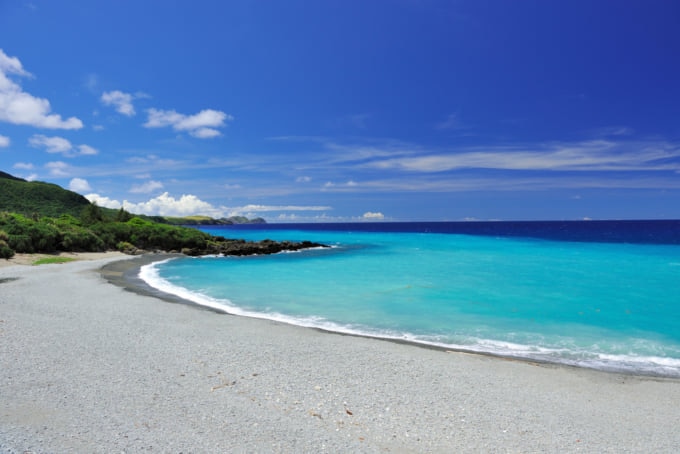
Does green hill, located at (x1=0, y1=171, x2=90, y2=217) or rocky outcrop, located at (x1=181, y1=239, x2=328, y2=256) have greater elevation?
green hill, located at (x1=0, y1=171, x2=90, y2=217)

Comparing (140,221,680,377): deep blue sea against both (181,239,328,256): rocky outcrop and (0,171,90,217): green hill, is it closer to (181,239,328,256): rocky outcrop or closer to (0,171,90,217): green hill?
(181,239,328,256): rocky outcrop

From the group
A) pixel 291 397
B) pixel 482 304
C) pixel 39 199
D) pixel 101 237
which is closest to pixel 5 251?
pixel 101 237

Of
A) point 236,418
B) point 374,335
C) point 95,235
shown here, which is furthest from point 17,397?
point 95,235

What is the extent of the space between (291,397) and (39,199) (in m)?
96.7

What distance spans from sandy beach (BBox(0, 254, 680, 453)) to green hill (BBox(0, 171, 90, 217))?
76089 mm

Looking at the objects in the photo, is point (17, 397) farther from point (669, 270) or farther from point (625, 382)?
point (669, 270)

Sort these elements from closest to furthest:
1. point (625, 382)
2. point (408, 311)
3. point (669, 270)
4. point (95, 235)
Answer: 1. point (625, 382)
2. point (408, 311)
3. point (669, 270)
4. point (95, 235)

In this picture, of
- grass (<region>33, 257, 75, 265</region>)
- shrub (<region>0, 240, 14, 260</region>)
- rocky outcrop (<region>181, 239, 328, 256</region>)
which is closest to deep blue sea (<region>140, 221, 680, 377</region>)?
grass (<region>33, 257, 75, 265</region>)

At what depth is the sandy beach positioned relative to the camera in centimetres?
496

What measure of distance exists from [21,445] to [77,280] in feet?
55.3

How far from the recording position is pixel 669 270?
96.4 feet

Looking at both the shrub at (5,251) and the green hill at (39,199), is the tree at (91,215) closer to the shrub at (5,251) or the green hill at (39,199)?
the shrub at (5,251)

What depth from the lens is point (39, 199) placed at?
8006cm

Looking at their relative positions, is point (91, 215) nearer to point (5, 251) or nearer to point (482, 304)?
point (5, 251)
